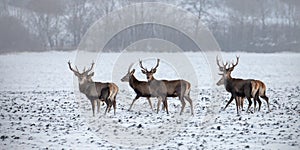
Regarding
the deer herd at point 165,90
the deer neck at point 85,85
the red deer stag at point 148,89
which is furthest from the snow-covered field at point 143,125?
the deer neck at point 85,85

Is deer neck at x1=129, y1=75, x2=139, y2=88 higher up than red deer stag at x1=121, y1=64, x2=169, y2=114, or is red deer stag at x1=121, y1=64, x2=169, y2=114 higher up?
deer neck at x1=129, y1=75, x2=139, y2=88

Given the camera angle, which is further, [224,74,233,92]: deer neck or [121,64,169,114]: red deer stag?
[224,74,233,92]: deer neck

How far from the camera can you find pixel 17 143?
1272 cm

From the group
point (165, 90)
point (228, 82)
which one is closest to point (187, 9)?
point (228, 82)

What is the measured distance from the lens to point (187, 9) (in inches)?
3442

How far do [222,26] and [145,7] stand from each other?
14034 millimetres

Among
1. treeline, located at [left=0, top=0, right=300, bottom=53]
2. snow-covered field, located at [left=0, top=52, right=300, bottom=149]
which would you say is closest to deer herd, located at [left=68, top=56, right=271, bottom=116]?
snow-covered field, located at [left=0, top=52, right=300, bottom=149]

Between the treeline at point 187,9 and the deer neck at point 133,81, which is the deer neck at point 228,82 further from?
the treeline at point 187,9

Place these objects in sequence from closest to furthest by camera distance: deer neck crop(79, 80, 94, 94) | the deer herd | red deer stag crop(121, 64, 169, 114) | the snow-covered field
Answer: the snow-covered field < the deer herd < deer neck crop(79, 80, 94, 94) < red deer stag crop(121, 64, 169, 114)

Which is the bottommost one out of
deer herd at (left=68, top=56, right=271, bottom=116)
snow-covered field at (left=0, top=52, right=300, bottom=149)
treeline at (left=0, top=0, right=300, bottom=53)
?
snow-covered field at (left=0, top=52, right=300, bottom=149)

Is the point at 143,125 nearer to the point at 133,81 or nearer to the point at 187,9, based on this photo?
the point at 133,81

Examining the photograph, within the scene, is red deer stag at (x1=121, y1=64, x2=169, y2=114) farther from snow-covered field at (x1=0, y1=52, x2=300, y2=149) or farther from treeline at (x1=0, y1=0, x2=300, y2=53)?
treeline at (x1=0, y1=0, x2=300, y2=53)

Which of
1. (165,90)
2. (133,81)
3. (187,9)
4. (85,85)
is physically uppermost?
(187,9)

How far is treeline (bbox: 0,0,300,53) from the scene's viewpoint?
236ft
